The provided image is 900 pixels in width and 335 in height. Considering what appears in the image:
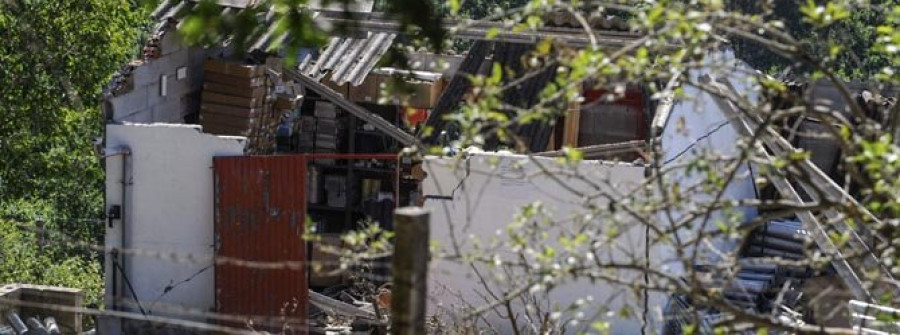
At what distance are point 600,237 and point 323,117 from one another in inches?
438

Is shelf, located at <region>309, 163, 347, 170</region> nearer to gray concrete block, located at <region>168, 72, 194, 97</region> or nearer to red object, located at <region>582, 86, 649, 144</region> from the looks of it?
gray concrete block, located at <region>168, 72, 194, 97</region>

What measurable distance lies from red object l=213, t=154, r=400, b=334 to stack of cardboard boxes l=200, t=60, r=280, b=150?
1435mm

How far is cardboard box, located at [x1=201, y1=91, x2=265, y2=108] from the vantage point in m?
15.8

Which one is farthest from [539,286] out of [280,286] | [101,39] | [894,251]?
[101,39]

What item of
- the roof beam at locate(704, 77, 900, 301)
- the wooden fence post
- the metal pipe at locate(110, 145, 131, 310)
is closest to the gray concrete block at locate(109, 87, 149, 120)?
the metal pipe at locate(110, 145, 131, 310)

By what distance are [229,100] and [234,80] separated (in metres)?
0.21

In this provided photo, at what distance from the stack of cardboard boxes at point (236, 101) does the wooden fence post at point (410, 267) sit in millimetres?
10344

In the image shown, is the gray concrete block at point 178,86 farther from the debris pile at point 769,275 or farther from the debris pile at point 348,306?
the debris pile at point 769,275

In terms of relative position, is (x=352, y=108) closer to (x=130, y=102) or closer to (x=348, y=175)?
(x=348, y=175)

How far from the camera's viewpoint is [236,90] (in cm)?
1589

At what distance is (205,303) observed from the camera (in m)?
14.8

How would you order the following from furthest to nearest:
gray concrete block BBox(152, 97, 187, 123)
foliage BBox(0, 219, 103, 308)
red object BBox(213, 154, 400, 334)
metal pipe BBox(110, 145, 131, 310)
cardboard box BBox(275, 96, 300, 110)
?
foliage BBox(0, 219, 103, 308) → cardboard box BBox(275, 96, 300, 110) → gray concrete block BBox(152, 97, 187, 123) → metal pipe BBox(110, 145, 131, 310) → red object BBox(213, 154, 400, 334)

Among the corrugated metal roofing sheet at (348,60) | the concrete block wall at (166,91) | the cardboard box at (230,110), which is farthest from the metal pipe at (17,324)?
the corrugated metal roofing sheet at (348,60)

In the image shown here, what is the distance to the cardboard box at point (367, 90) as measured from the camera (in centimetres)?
1706
